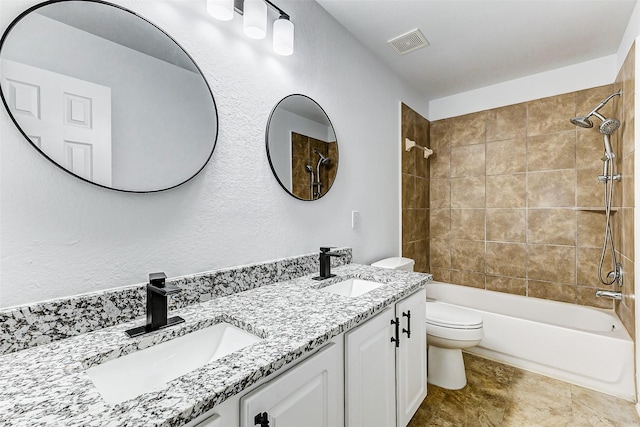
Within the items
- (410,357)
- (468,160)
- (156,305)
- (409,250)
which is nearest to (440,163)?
(468,160)

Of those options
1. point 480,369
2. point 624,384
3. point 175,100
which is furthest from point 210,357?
point 624,384

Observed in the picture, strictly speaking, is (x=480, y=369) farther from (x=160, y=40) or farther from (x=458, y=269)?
(x=160, y=40)

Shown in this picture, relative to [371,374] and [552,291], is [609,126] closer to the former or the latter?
[552,291]

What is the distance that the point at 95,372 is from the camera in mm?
714

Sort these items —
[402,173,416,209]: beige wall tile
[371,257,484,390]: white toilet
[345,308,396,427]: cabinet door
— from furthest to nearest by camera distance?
[402,173,416,209]: beige wall tile, [371,257,484,390]: white toilet, [345,308,396,427]: cabinet door

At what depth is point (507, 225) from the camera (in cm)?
279

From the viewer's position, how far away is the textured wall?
2.42 m

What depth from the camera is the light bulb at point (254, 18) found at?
1.22 m

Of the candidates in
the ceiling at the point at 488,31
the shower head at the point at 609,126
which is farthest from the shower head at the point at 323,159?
the shower head at the point at 609,126

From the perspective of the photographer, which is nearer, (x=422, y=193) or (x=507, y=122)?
(x=507, y=122)

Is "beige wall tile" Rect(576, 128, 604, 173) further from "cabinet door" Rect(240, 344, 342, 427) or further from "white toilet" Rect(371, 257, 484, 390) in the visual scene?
"cabinet door" Rect(240, 344, 342, 427)

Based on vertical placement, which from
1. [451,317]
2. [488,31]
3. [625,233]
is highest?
[488,31]

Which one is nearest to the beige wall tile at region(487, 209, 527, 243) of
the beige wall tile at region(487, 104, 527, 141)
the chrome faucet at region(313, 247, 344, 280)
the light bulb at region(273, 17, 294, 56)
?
the beige wall tile at region(487, 104, 527, 141)

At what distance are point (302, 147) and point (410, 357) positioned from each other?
4.06 feet
